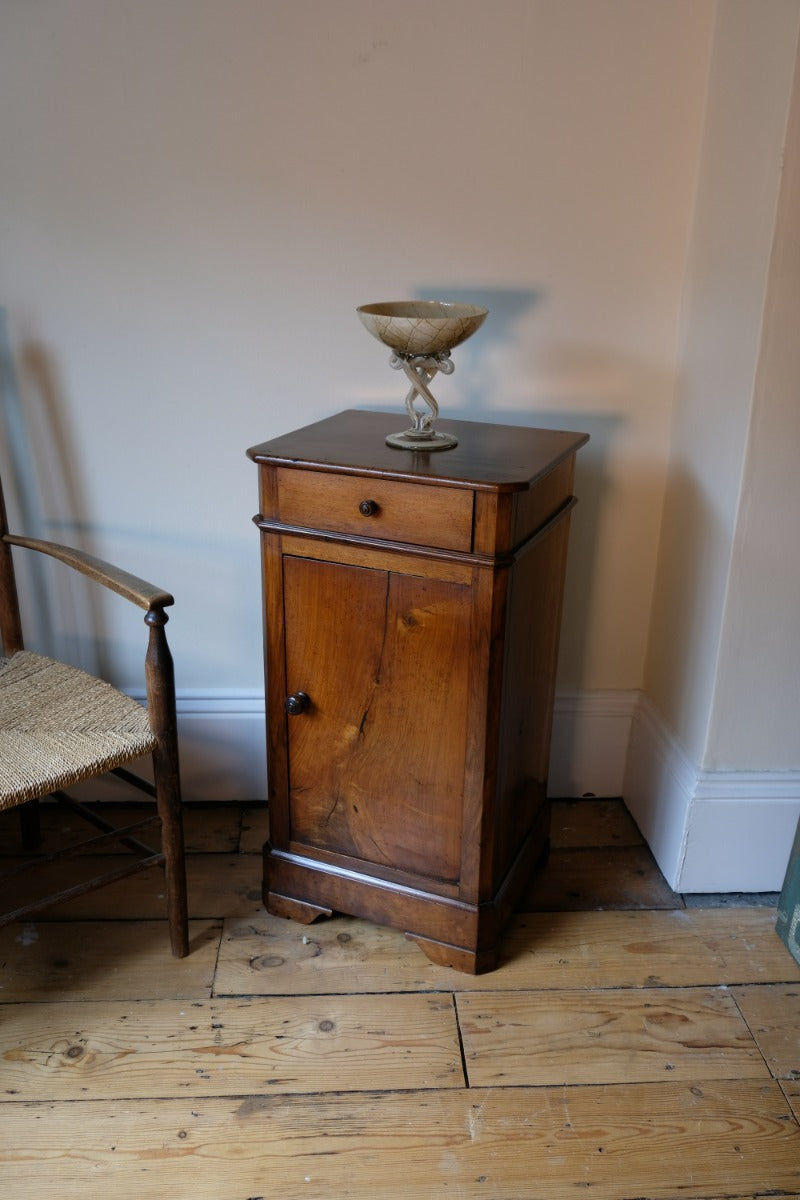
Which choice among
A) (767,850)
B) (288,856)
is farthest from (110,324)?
(767,850)

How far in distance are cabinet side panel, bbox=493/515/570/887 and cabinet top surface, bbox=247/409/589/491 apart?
0.13 metres

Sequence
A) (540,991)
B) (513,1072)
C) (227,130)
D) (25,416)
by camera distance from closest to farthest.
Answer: (513,1072)
(540,991)
(227,130)
(25,416)

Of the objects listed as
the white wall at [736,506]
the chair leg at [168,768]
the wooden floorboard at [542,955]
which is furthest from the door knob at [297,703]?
the white wall at [736,506]

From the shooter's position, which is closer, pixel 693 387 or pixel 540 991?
pixel 540 991

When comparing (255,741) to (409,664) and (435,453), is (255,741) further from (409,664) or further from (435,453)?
(435,453)

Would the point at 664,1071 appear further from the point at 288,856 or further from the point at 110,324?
the point at 110,324

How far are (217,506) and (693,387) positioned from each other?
936mm

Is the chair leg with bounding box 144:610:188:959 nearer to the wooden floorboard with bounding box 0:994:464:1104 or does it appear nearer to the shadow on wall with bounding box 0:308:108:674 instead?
the wooden floorboard with bounding box 0:994:464:1104

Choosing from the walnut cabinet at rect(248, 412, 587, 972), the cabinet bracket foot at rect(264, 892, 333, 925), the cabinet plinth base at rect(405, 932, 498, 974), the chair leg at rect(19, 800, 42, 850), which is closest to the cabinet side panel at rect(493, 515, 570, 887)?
the walnut cabinet at rect(248, 412, 587, 972)

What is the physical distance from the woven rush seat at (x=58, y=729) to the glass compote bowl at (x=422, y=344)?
625mm

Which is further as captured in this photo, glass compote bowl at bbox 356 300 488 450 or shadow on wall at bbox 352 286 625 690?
shadow on wall at bbox 352 286 625 690

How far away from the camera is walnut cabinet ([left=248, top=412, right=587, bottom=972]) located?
55.0 inches

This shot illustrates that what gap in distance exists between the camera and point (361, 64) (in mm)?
1644

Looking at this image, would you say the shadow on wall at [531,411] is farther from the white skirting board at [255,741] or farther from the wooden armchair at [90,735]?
the wooden armchair at [90,735]
